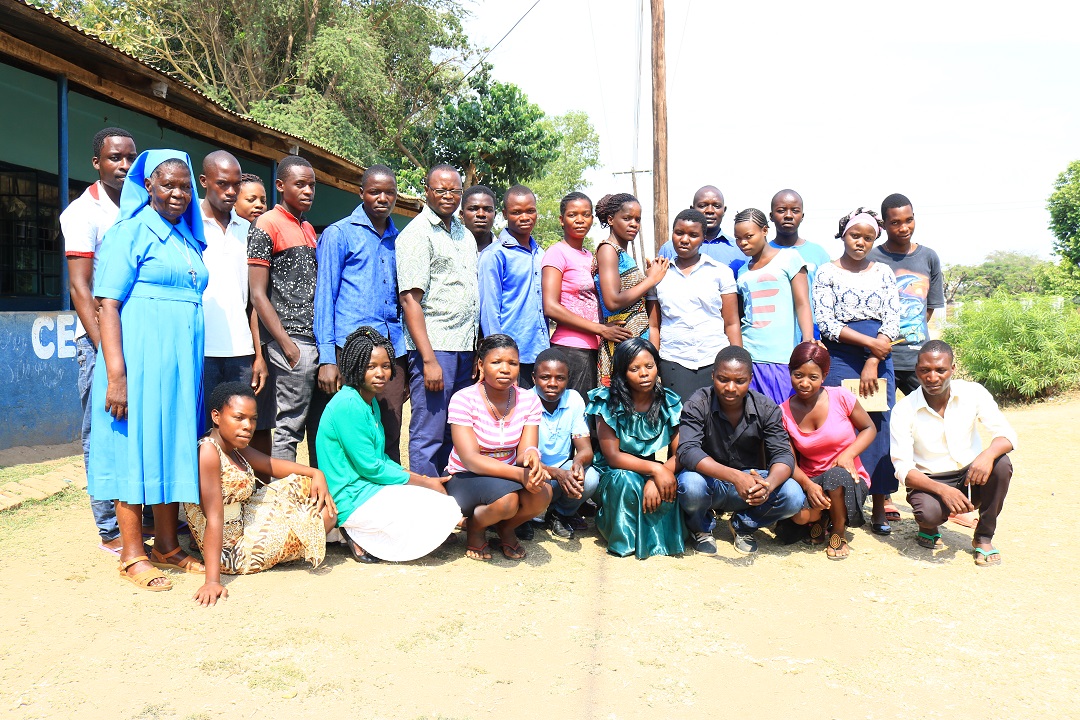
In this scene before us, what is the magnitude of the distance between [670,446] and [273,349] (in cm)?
221

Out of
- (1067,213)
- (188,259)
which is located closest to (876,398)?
(188,259)

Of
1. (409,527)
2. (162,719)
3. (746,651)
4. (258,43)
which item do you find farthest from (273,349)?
(258,43)

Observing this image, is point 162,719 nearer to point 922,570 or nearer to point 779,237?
point 922,570

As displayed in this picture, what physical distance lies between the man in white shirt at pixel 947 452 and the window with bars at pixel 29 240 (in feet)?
29.3

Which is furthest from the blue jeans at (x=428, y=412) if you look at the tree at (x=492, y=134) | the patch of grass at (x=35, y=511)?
the tree at (x=492, y=134)

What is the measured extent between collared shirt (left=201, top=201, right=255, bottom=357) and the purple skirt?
2862 mm

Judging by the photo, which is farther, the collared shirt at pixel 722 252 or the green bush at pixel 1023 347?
the green bush at pixel 1023 347

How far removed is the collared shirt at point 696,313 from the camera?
461 cm

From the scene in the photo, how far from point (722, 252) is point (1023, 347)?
23.4 feet

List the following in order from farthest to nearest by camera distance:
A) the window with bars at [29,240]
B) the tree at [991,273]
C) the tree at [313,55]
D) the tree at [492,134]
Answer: the tree at [991,273], the tree at [492,134], the tree at [313,55], the window with bars at [29,240]

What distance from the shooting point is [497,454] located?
4164 millimetres

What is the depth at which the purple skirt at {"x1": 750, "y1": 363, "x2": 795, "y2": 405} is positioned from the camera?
4.68 metres

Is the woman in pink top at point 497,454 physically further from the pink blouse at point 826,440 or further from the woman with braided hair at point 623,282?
the pink blouse at point 826,440

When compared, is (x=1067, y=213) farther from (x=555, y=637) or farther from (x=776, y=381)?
(x=555, y=637)
